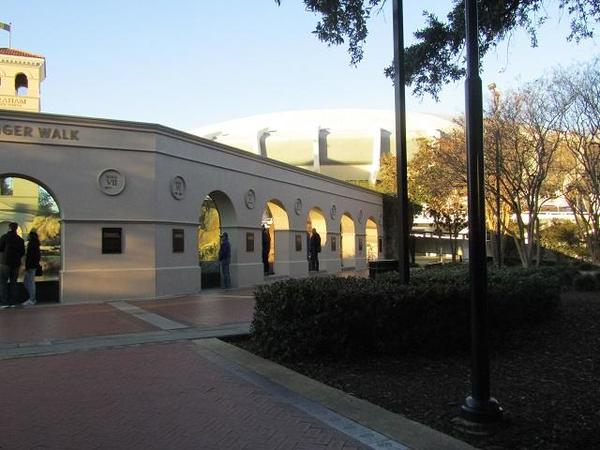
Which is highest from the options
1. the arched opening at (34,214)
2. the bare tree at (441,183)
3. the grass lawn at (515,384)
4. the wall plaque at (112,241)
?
the bare tree at (441,183)

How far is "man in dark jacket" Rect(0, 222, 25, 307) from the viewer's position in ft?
43.3

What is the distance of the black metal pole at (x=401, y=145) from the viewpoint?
26.4 ft

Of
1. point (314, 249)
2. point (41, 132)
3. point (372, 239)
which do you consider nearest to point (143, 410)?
point (41, 132)

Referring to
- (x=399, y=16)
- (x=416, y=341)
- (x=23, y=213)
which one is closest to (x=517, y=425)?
(x=416, y=341)

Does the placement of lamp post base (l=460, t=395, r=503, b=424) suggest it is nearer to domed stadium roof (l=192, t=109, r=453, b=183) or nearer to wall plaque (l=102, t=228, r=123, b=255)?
wall plaque (l=102, t=228, r=123, b=255)

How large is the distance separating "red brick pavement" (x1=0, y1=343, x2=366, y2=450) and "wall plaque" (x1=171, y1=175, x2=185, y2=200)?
9422 mm

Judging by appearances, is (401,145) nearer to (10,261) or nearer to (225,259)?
(10,261)

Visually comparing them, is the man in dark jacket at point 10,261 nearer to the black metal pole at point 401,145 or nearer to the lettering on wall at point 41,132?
the lettering on wall at point 41,132

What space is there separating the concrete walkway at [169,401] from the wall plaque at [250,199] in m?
10.8

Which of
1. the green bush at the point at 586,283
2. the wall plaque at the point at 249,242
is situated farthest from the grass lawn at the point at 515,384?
the wall plaque at the point at 249,242

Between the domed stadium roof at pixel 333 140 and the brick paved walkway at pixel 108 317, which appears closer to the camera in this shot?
the brick paved walkway at pixel 108 317

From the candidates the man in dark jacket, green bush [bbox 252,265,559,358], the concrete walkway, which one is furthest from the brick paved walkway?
green bush [bbox 252,265,559,358]

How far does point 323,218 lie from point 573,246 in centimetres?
1583

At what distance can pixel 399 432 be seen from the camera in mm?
4613
